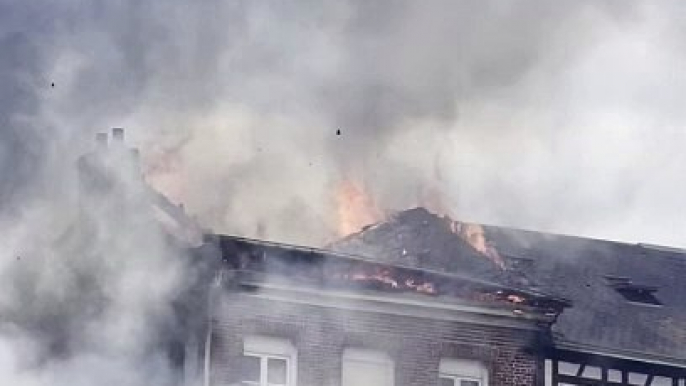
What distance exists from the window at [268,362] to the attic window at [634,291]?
21.6 ft

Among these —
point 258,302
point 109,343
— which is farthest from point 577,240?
point 109,343

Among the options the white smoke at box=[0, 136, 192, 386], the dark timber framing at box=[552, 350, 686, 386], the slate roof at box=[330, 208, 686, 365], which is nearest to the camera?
the white smoke at box=[0, 136, 192, 386]

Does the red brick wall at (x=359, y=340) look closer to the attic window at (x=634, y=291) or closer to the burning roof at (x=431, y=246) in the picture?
the burning roof at (x=431, y=246)

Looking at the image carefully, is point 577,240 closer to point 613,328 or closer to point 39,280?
point 613,328

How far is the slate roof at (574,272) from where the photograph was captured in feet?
82.3

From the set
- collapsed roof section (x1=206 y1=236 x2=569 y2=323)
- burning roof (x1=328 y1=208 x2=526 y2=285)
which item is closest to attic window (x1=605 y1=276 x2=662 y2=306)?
burning roof (x1=328 y1=208 x2=526 y2=285)

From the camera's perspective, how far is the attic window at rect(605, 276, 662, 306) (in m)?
26.9

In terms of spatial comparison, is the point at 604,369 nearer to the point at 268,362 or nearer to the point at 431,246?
the point at 431,246

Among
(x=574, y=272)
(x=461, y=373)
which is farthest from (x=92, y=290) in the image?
(x=574, y=272)

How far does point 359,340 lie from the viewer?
22781mm

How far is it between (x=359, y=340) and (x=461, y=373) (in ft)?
4.72

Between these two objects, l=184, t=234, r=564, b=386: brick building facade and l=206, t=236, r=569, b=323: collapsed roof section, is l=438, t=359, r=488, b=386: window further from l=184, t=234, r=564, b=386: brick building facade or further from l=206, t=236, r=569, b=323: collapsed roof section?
l=206, t=236, r=569, b=323: collapsed roof section


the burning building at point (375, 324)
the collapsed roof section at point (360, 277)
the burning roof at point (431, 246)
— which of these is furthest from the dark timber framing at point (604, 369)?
the burning roof at point (431, 246)

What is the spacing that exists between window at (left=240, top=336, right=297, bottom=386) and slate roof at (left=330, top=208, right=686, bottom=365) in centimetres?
282
